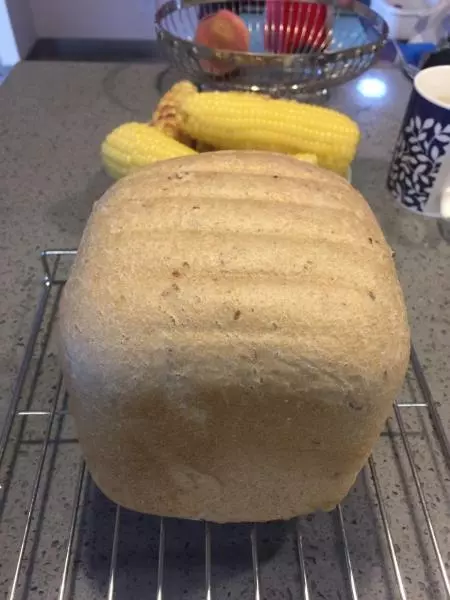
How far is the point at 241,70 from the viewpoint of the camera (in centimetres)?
96

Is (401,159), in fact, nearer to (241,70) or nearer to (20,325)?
(241,70)

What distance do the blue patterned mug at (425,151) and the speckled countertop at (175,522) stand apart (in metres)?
0.03

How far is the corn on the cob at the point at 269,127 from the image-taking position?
0.78m

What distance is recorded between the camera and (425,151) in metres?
0.82

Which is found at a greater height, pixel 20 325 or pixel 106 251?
pixel 106 251

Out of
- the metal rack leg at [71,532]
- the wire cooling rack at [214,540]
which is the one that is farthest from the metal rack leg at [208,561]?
the metal rack leg at [71,532]

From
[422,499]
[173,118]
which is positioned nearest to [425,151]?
[173,118]

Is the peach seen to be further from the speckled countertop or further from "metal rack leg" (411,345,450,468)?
"metal rack leg" (411,345,450,468)

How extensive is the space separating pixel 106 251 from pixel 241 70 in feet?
2.06

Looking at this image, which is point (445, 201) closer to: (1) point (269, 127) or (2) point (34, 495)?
(1) point (269, 127)

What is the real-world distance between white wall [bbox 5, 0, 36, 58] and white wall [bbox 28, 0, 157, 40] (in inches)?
1.0

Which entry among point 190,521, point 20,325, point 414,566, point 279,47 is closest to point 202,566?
point 190,521

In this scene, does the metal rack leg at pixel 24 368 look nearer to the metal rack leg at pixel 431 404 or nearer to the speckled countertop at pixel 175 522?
the speckled countertop at pixel 175 522

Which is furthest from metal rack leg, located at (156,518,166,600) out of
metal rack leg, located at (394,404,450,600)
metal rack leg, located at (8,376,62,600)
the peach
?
the peach
